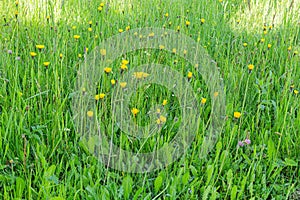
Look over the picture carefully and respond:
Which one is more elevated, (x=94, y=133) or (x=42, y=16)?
(x=42, y=16)

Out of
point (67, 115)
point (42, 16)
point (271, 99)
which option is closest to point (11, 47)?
point (42, 16)

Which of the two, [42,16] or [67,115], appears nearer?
[67,115]

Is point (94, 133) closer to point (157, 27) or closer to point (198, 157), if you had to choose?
point (198, 157)

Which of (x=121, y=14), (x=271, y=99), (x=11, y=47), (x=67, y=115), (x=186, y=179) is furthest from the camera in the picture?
(x=121, y=14)

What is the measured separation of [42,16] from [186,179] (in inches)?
80.3

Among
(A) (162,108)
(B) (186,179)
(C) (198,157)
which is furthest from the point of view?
(A) (162,108)

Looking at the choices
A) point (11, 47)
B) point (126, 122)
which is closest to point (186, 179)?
point (126, 122)

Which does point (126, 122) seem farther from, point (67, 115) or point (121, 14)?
point (121, 14)

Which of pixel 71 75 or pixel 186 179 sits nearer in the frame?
pixel 186 179

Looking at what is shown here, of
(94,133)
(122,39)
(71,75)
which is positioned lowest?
(94,133)

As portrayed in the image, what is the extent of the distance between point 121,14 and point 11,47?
3.68 feet

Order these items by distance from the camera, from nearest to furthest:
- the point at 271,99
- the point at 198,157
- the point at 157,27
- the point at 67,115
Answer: the point at 198,157 < the point at 67,115 < the point at 271,99 < the point at 157,27

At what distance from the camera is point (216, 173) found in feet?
4.86

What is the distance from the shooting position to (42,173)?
4.78ft
